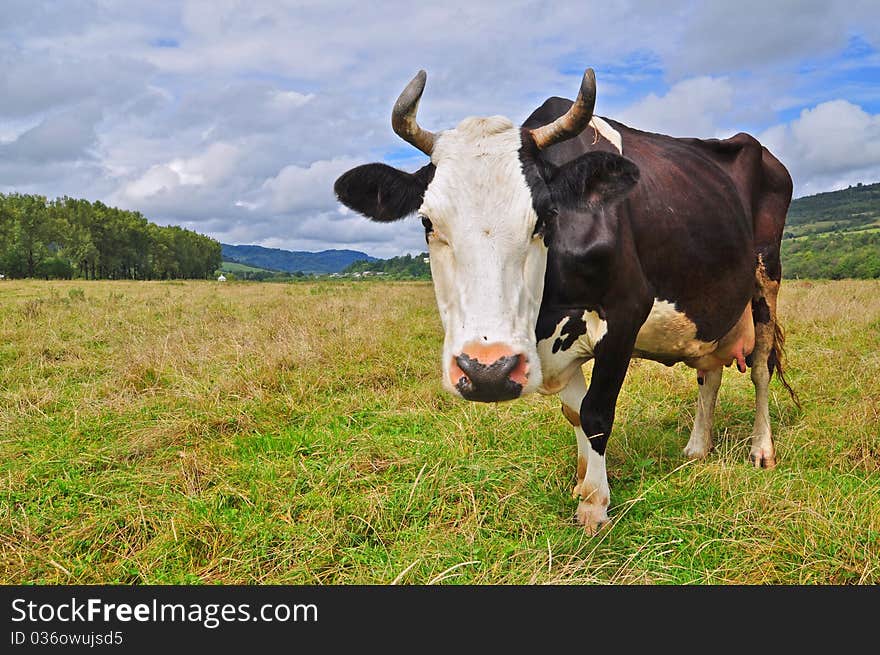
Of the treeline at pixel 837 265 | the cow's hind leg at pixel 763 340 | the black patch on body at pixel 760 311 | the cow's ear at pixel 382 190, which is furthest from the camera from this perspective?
the treeline at pixel 837 265

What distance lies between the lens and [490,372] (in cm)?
258

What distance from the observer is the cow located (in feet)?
9.05

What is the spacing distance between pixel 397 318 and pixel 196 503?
7.82m

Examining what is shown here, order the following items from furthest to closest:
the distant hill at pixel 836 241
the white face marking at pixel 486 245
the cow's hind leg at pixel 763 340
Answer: the distant hill at pixel 836 241, the cow's hind leg at pixel 763 340, the white face marking at pixel 486 245

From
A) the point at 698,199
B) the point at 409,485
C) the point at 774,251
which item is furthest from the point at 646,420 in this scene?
the point at 409,485

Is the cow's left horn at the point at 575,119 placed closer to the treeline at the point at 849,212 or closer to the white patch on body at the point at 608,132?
the white patch on body at the point at 608,132

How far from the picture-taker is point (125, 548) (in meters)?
3.36

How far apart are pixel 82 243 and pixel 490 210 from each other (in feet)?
245

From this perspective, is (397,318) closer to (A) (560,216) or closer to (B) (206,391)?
(B) (206,391)

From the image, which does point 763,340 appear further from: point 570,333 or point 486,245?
point 486,245

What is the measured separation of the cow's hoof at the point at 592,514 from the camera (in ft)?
12.2

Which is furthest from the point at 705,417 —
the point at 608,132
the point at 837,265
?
the point at 837,265

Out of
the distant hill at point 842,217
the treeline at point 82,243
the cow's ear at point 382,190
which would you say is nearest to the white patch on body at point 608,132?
the cow's ear at point 382,190

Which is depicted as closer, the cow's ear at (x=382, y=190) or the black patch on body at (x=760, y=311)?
the cow's ear at (x=382, y=190)
